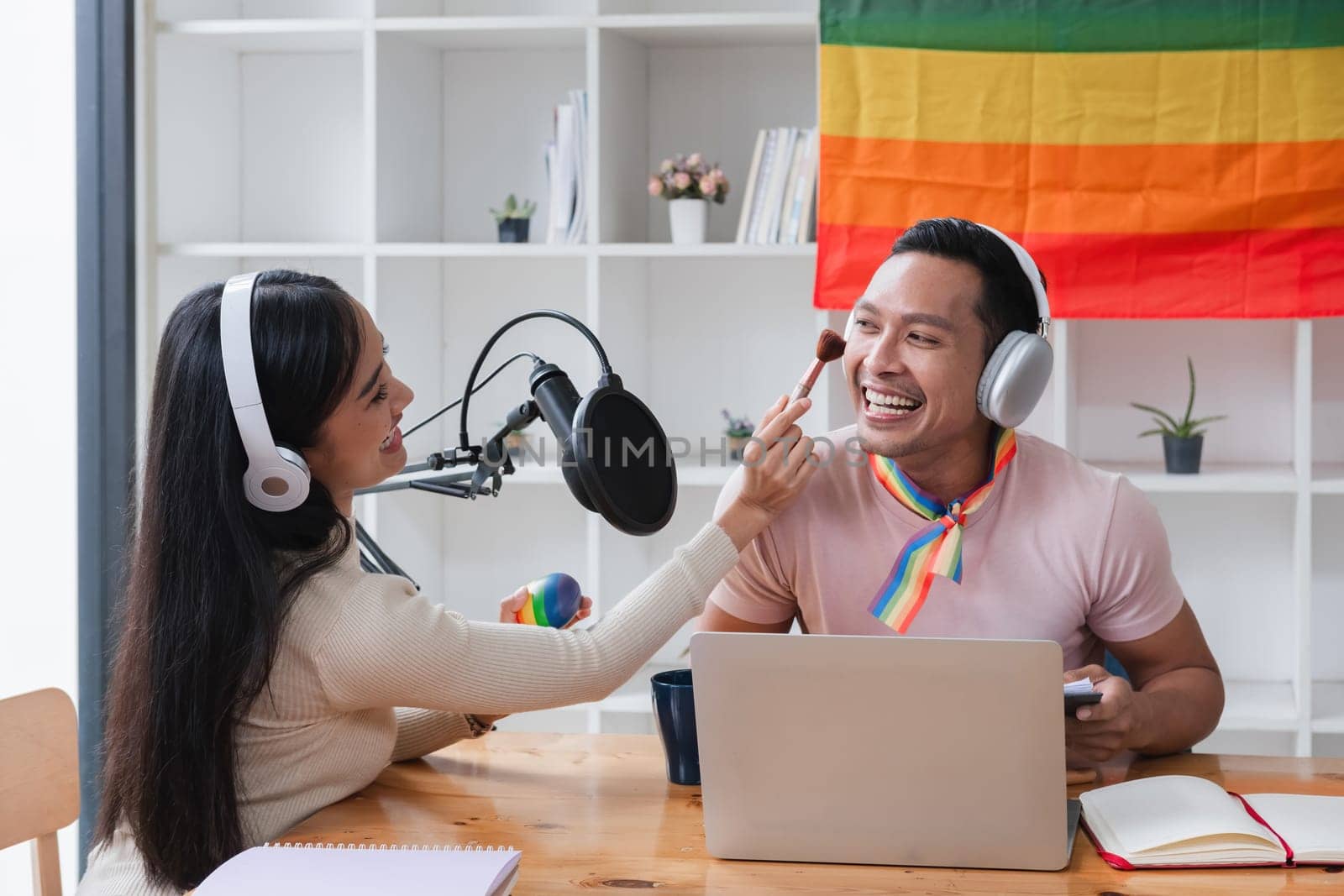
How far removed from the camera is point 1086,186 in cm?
259

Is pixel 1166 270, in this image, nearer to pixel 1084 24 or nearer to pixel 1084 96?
pixel 1084 96

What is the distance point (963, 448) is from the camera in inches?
69.7

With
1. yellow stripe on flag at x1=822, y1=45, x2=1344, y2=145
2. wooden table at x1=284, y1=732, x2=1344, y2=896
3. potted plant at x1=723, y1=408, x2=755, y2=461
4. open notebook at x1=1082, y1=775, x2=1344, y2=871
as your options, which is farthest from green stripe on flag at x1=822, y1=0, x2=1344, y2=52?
open notebook at x1=1082, y1=775, x2=1344, y2=871

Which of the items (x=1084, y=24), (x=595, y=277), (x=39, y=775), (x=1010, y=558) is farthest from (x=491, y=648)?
(x=1084, y=24)

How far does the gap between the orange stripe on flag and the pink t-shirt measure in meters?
0.98

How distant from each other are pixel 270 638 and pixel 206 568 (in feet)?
0.34

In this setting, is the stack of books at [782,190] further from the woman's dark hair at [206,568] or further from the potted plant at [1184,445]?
the woman's dark hair at [206,568]

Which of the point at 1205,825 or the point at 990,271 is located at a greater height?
the point at 990,271

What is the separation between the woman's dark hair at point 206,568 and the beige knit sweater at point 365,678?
0.09 feet

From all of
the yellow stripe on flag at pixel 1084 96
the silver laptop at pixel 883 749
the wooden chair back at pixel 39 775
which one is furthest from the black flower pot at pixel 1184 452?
the wooden chair back at pixel 39 775

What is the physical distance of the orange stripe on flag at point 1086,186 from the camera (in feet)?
8.29

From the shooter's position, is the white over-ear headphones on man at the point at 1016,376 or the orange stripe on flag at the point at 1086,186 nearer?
the white over-ear headphones on man at the point at 1016,376

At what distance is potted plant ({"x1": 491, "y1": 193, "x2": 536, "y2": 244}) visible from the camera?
2885mm

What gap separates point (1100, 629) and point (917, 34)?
4.63ft
